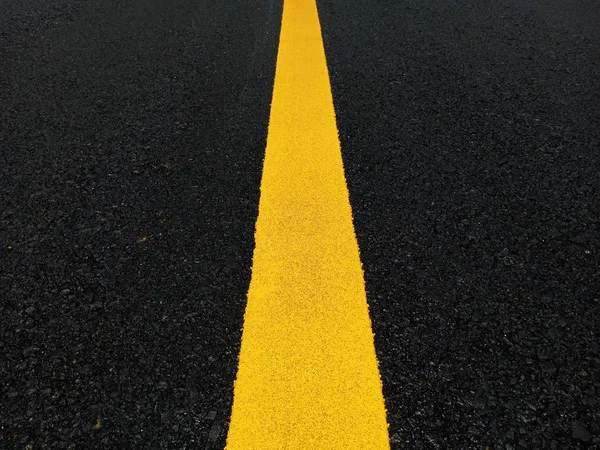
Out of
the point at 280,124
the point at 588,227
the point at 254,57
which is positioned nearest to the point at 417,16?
the point at 254,57

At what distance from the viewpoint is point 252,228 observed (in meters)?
1.42

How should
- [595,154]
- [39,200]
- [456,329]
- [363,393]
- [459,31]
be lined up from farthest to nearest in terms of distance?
[459,31]
[595,154]
[39,200]
[456,329]
[363,393]

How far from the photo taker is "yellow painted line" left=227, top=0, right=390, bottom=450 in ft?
3.12

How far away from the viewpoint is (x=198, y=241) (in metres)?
1.38

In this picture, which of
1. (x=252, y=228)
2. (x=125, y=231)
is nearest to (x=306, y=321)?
(x=252, y=228)

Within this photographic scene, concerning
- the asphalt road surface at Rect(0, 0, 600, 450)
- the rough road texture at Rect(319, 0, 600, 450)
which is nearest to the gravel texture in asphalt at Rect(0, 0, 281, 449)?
the asphalt road surface at Rect(0, 0, 600, 450)

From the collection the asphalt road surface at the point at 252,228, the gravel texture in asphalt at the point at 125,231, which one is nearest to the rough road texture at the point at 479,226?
the asphalt road surface at the point at 252,228

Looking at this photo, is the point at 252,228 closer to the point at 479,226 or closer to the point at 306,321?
the point at 306,321

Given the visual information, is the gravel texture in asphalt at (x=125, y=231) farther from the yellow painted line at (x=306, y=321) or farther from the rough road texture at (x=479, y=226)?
the rough road texture at (x=479, y=226)

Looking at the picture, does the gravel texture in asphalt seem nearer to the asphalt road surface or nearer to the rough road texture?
the asphalt road surface

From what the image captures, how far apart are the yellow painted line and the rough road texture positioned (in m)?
0.05

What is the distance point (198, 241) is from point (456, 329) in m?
0.70

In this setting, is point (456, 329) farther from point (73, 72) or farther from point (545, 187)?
point (73, 72)

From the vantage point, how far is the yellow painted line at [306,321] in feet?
3.12
